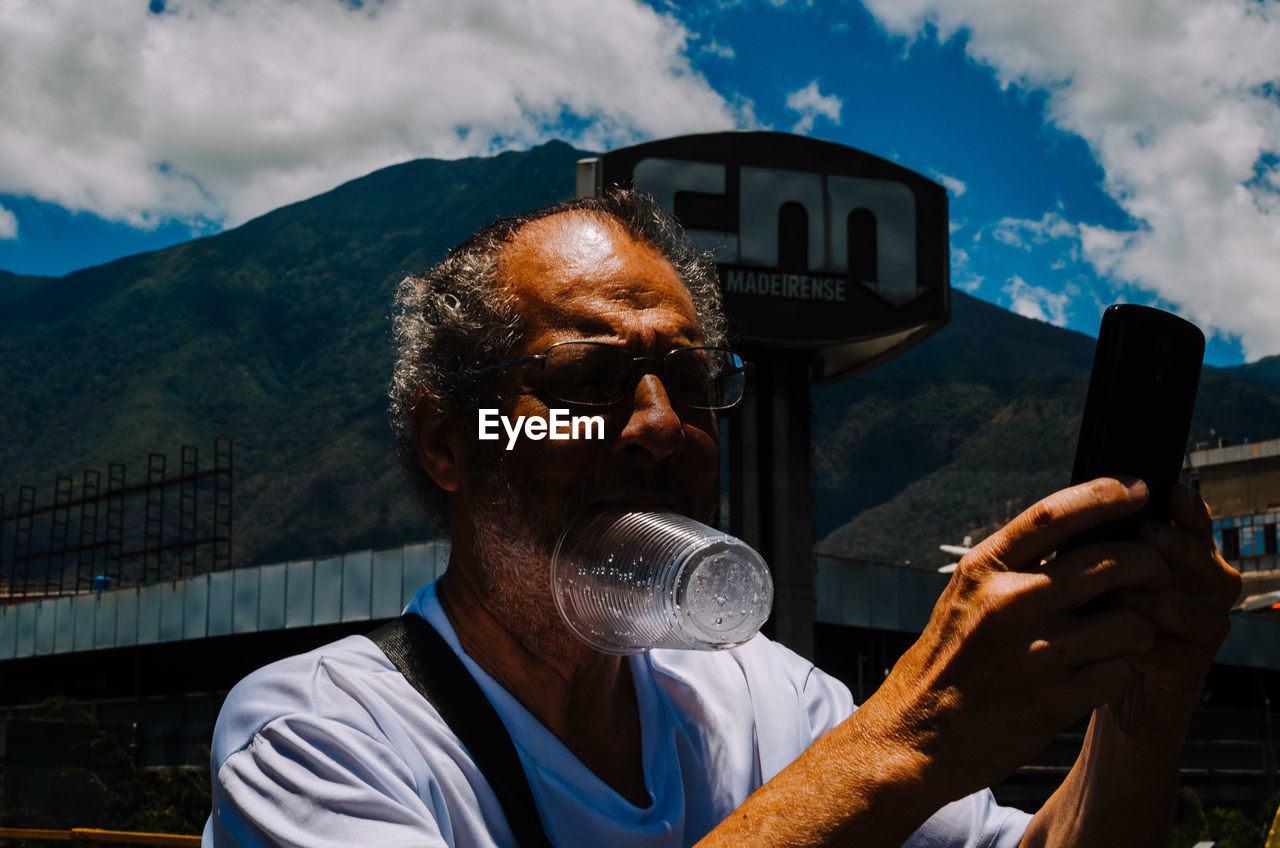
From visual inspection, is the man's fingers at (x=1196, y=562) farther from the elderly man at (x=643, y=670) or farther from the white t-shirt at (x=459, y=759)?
the white t-shirt at (x=459, y=759)

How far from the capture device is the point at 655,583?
145 centimetres

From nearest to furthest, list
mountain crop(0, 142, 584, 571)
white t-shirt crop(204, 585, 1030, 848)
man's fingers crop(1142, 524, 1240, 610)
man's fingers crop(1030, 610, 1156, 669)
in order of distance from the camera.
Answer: man's fingers crop(1030, 610, 1156, 669) < man's fingers crop(1142, 524, 1240, 610) < white t-shirt crop(204, 585, 1030, 848) < mountain crop(0, 142, 584, 571)

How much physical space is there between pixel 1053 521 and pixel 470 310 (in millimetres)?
1045

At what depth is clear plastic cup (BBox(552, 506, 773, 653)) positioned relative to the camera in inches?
54.7

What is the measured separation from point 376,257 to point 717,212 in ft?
574

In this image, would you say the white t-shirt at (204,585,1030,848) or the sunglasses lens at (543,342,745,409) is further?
the sunglasses lens at (543,342,745,409)

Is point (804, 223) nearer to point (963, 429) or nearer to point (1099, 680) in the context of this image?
point (1099, 680)

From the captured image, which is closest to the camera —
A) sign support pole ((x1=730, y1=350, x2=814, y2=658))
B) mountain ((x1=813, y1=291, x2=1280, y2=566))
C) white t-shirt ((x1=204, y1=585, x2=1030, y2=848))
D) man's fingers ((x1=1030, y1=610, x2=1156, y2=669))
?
man's fingers ((x1=1030, y1=610, x2=1156, y2=669))

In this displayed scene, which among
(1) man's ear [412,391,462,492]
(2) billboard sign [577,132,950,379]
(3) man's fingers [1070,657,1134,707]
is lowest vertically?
(3) man's fingers [1070,657,1134,707]

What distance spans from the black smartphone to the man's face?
603mm

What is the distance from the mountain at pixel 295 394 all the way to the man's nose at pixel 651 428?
89105mm

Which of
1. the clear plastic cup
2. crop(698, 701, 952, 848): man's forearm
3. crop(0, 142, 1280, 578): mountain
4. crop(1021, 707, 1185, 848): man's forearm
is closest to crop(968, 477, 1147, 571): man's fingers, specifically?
crop(698, 701, 952, 848): man's forearm

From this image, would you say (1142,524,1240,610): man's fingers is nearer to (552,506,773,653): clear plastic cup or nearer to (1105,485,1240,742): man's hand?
(1105,485,1240,742): man's hand

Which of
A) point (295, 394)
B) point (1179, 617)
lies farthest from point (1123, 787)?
point (295, 394)
